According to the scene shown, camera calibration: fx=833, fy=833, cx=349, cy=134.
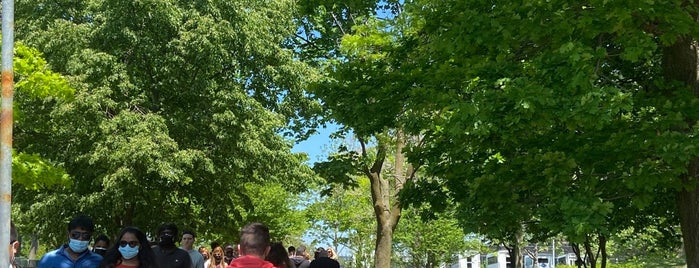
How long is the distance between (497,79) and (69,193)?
18220 millimetres

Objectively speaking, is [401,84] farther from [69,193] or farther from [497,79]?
[69,193]

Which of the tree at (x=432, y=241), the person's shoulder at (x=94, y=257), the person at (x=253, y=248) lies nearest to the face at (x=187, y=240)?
the person's shoulder at (x=94, y=257)

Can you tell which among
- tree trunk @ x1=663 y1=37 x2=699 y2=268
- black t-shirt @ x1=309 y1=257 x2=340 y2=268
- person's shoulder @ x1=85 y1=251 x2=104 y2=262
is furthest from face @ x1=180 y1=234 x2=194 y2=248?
tree trunk @ x1=663 y1=37 x2=699 y2=268

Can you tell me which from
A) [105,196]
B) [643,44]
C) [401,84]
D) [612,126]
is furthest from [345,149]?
[643,44]

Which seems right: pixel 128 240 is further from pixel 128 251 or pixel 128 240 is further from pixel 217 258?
pixel 217 258

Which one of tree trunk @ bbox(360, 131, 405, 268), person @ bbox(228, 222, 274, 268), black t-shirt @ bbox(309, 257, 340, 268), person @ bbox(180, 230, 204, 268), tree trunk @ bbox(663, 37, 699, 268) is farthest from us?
tree trunk @ bbox(360, 131, 405, 268)

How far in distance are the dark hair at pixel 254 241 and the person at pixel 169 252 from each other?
3.42 meters

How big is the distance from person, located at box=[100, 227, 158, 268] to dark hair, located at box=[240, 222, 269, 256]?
1548mm

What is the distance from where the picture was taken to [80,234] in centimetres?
662

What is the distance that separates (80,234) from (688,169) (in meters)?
8.99

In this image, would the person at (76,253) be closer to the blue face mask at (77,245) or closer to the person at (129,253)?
the blue face mask at (77,245)

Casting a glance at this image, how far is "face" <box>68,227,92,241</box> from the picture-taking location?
6613 mm

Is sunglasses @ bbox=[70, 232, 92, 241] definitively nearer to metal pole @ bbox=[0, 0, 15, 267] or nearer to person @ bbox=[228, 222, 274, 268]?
metal pole @ bbox=[0, 0, 15, 267]

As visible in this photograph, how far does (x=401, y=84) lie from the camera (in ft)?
46.6
